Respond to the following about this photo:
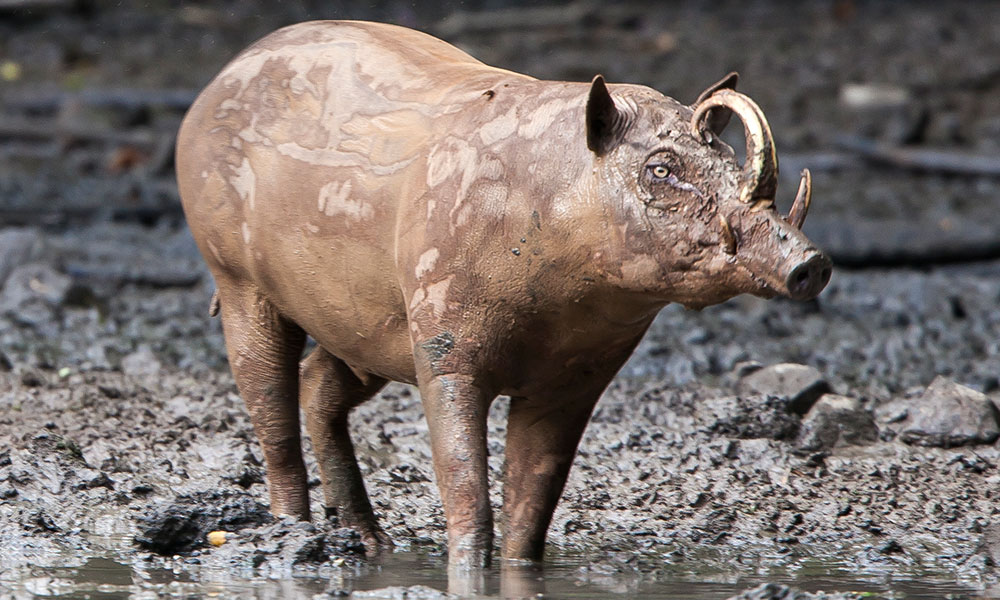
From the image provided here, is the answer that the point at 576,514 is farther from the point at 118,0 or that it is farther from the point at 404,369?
the point at 118,0

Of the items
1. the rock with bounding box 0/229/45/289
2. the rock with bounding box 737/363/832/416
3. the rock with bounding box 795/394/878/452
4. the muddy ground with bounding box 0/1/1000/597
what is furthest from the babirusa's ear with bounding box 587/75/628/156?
the rock with bounding box 0/229/45/289

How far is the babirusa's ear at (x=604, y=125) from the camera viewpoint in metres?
3.90

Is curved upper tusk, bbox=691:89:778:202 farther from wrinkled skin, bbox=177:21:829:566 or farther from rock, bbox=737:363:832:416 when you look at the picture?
rock, bbox=737:363:832:416

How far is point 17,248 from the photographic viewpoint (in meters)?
9.91

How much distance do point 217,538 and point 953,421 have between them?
128 inches

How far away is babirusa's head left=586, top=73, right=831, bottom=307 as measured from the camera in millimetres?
3723

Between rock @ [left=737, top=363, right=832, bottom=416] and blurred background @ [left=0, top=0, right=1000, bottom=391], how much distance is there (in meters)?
0.81

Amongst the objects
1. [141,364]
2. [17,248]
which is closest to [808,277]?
[141,364]

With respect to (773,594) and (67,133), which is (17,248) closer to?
(67,133)

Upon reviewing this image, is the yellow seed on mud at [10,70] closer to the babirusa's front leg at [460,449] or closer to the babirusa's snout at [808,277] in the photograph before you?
the babirusa's front leg at [460,449]

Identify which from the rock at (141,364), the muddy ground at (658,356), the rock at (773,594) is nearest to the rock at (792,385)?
the muddy ground at (658,356)

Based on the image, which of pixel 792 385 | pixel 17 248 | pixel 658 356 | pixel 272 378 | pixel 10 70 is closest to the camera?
pixel 272 378

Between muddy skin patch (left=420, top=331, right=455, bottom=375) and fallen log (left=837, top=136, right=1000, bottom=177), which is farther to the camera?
fallen log (left=837, top=136, right=1000, bottom=177)

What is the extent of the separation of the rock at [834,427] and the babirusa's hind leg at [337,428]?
199 centimetres
